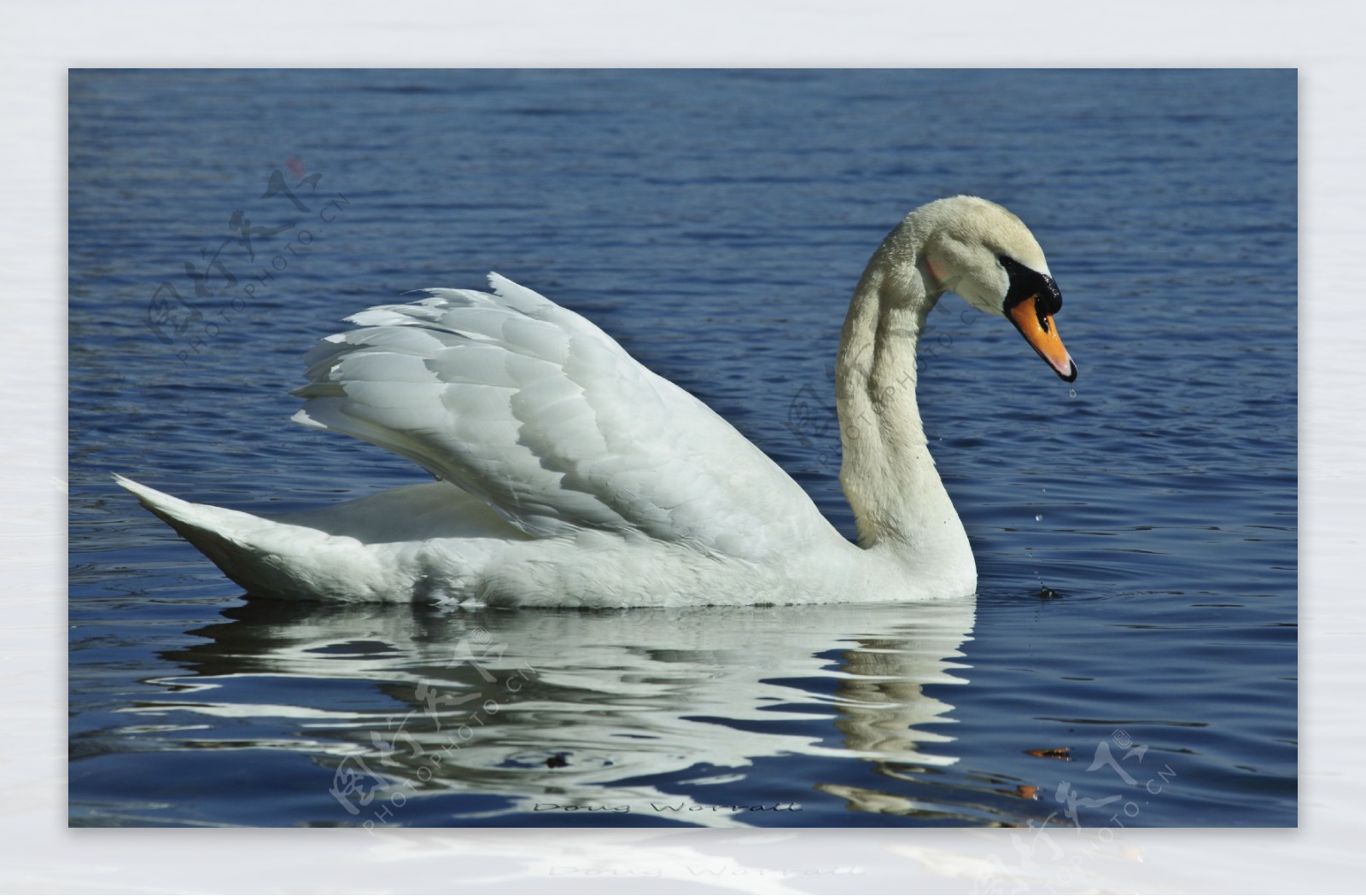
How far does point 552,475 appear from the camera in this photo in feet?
23.1

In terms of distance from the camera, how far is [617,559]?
726cm

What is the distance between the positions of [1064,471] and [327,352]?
3287mm

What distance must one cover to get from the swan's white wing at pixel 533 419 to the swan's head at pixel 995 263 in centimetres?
107

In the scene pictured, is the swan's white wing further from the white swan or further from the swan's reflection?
the swan's reflection

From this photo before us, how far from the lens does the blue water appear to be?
6.23m

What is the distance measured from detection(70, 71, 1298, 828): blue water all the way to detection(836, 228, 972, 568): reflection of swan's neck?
1.11 ft

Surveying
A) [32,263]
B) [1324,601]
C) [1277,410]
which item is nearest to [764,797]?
[1324,601]

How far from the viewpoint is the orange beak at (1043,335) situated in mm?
7484

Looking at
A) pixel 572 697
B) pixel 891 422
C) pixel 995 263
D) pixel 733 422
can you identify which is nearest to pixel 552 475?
pixel 572 697

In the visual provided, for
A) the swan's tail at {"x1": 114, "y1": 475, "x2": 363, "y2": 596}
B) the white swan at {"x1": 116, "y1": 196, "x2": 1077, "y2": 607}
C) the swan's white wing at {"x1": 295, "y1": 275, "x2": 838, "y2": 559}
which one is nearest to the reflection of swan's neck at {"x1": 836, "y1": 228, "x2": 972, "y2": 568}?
the white swan at {"x1": 116, "y1": 196, "x2": 1077, "y2": 607}

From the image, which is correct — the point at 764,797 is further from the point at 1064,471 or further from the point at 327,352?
the point at 1064,471

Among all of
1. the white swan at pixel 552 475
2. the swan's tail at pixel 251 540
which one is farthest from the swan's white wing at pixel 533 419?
the swan's tail at pixel 251 540

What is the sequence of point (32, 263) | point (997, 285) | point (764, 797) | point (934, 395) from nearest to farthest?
point (764, 797), point (32, 263), point (997, 285), point (934, 395)

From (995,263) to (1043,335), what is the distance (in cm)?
30
